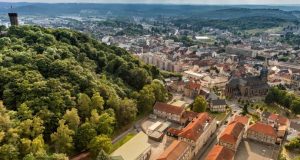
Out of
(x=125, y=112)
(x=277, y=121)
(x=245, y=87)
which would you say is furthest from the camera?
(x=245, y=87)

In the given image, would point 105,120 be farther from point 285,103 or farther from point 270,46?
point 270,46

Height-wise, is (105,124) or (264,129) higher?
(105,124)

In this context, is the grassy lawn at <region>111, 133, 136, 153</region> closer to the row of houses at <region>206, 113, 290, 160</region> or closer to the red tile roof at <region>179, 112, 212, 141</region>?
the red tile roof at <region>179, 112, 212, 141</region>

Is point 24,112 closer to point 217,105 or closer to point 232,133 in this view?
point 232,133

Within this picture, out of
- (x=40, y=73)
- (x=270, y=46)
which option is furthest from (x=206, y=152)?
(x=270, y=46)

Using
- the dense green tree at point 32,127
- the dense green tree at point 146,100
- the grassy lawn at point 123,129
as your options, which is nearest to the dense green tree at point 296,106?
the dense green tree at point 146,100

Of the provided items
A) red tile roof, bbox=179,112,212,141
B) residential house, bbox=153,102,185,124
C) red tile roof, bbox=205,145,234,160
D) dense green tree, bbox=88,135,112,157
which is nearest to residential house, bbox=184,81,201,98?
residential house, bbox=153,102,185,124

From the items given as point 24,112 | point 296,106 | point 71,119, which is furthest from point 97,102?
point 296,106
